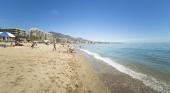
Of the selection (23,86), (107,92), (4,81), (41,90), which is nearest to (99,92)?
(107,92)

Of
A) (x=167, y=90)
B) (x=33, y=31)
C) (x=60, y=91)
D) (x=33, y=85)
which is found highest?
(x=33, y=31)

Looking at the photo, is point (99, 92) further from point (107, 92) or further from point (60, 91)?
point (60, 91)

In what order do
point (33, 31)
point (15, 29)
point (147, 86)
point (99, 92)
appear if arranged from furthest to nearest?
point (33, 31)
point (15, 29)
point (147, 86)
point (99, 92)

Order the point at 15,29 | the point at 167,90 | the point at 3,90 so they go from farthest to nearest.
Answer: the point at 15,29 → the point at 167,90 → the point at 3,90

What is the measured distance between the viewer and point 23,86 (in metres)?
3.46

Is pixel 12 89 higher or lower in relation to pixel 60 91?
higher

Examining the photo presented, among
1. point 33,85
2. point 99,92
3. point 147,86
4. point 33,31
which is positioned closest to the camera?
point 33,85

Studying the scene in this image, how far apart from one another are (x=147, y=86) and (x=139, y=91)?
1106 mm

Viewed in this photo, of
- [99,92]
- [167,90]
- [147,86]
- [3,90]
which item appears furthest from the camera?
[147,86]

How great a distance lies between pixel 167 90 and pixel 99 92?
13.6 feet

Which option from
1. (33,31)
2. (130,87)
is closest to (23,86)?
(130,87)

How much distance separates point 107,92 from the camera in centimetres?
447

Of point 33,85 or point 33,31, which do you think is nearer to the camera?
point 33,85

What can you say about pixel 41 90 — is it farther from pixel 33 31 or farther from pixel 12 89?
pixel 33 31
